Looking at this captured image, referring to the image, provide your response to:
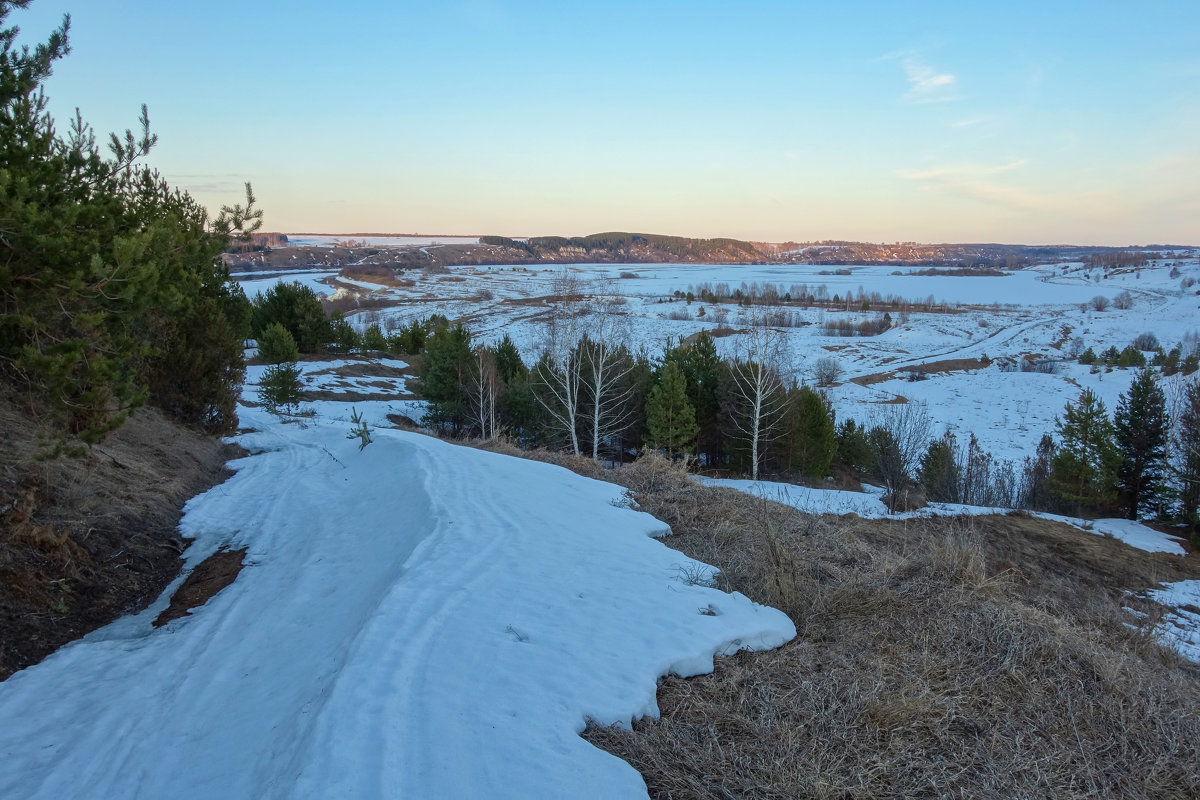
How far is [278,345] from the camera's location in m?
33.7

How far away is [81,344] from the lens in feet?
16.1

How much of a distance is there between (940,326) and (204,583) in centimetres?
9812

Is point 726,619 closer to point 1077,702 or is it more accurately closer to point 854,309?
point 1077,702

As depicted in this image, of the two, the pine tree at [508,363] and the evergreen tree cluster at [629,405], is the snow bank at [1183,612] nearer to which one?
the evergreen tree cluster at [629,405]

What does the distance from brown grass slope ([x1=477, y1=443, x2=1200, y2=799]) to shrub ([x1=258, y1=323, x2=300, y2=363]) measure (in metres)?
32.8

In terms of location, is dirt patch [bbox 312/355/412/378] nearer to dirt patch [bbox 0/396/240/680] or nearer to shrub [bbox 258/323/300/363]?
shrub [bbox 258/323/300/363]

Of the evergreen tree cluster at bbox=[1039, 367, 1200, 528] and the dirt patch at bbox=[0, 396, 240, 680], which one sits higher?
the dirt patch at bbox=[0, 396, 240, 680]

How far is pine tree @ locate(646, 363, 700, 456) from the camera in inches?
1085

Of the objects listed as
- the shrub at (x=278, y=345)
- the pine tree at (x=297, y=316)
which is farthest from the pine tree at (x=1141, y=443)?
the pine tree at (x=297, y=316)

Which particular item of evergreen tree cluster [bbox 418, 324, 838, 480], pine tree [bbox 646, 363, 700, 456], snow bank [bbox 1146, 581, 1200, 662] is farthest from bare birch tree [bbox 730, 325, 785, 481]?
snow bank [bbox 1146, 581, 1200, 662]

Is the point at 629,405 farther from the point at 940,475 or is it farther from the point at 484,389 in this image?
the point at 940,475

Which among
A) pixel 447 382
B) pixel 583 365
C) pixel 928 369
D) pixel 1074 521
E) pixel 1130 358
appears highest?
pixel 583 365

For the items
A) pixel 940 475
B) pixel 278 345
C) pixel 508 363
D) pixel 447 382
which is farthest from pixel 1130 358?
pixel 278 345

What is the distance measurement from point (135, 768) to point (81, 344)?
318cm
